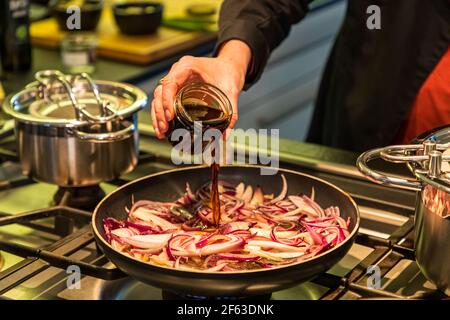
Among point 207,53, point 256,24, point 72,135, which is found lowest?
point 207,53

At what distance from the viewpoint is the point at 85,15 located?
7.22 ft

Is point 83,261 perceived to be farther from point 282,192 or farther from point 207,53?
point 207,53

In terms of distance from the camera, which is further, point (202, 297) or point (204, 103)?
point (204, 103)

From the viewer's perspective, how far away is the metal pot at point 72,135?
1.18 m

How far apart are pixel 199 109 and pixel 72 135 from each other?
193mm

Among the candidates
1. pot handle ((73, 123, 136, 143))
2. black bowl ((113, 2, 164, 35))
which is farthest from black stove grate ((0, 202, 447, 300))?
black bowl ((113, 2, 164, 35))

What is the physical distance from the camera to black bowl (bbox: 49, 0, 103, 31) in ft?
7.20

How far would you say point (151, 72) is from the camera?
2.03m

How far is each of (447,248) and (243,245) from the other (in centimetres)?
25

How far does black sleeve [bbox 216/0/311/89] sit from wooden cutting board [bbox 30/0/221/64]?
0.65 metres

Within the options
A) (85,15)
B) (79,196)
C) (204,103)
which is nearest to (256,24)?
(204,103)

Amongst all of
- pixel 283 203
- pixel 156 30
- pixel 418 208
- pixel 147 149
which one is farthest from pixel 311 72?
pixel 418 208

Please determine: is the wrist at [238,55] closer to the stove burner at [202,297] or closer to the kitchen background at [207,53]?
the kitchen background at [207,53]

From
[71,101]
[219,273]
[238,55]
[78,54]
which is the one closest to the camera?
[219,273]
